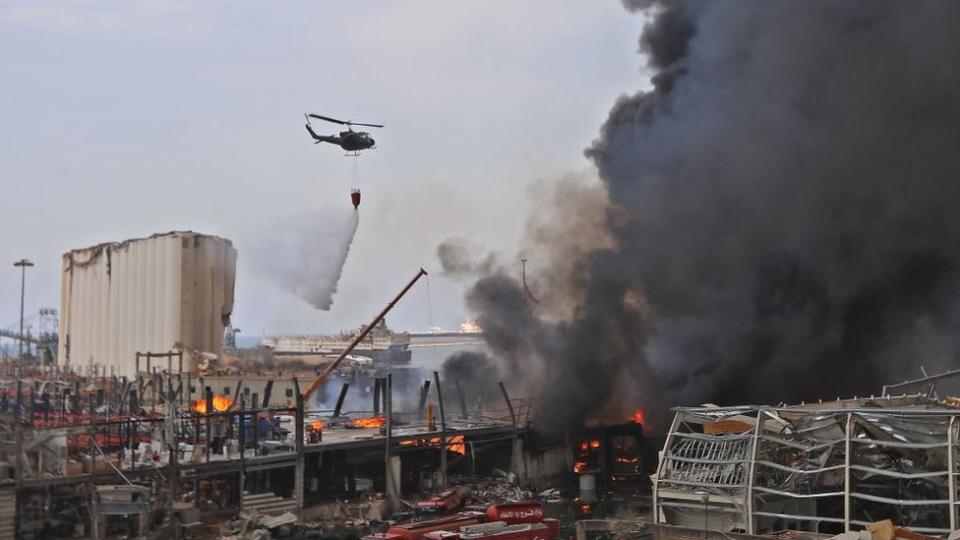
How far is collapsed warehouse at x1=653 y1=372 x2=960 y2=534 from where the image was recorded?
803 inches

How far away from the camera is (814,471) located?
20891 mm

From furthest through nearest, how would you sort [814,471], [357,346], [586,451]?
[357,346]
[586,451]
[814,471]

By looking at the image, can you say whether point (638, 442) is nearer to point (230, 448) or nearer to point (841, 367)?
point (841, 367)

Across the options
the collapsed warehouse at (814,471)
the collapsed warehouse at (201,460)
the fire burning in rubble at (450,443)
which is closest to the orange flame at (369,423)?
the collapsed warehouse at (201,460)

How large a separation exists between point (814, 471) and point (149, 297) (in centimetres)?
5533

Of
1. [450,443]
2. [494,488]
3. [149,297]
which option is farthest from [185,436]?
[149,297]

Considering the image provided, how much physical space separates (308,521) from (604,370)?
2090 centimetres

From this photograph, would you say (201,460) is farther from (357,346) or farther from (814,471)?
(357,346)

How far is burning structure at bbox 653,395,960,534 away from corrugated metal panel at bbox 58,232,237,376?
48885mm

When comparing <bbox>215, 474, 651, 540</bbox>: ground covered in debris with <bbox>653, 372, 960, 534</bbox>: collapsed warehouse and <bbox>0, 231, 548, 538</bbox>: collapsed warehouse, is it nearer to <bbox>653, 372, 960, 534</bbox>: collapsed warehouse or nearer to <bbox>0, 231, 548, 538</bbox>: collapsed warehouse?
<bbox>0, 231, 548, 538</bbox>: collapsed warehouse

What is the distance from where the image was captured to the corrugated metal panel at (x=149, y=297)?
66750 millimetres

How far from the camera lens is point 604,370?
5231 centimetres

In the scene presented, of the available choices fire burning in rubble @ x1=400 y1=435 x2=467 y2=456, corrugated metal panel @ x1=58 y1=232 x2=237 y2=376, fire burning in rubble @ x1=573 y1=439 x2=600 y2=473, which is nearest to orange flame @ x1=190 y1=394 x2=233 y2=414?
fire burning in rubble @ x1=400 y1=435 x2=467 y2=456

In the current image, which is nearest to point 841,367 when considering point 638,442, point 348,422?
point 638,442
